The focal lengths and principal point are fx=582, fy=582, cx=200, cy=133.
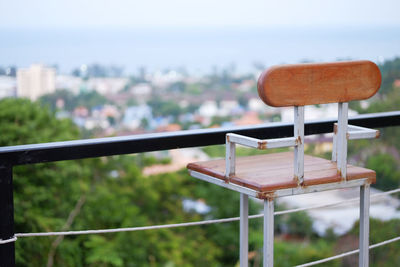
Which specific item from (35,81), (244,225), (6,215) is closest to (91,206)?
(244,225)

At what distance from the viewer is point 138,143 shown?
130cm

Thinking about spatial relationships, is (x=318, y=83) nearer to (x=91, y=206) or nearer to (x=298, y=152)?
(x=298, y=152)

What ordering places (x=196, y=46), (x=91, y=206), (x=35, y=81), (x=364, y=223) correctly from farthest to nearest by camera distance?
(x=196, y=46)
(x=35, y=81)
(x=91, y=206)
(x=364, y=223)

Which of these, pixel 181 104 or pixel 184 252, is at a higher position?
pixel 181 104

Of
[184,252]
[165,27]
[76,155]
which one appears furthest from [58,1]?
[76,155]

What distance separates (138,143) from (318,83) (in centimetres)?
42

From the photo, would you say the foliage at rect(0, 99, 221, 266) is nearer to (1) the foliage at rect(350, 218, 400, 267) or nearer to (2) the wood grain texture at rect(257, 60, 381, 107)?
(1) the foliage at rect(350, 218, 400, 267)

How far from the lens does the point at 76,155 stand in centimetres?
122

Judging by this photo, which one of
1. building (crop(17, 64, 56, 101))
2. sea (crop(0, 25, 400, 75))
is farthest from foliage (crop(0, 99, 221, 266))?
sea (crop(0, 25, 400, 75))

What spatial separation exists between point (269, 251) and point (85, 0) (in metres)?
16.4

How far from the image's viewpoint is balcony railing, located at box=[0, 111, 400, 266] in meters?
1.13

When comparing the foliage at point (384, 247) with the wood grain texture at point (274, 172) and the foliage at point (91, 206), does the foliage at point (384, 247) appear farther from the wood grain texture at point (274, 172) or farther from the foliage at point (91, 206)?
the wood grain texture at point (274, 172)

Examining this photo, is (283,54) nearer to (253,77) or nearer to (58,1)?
(253,77)

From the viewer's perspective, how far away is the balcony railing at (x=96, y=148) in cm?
113
